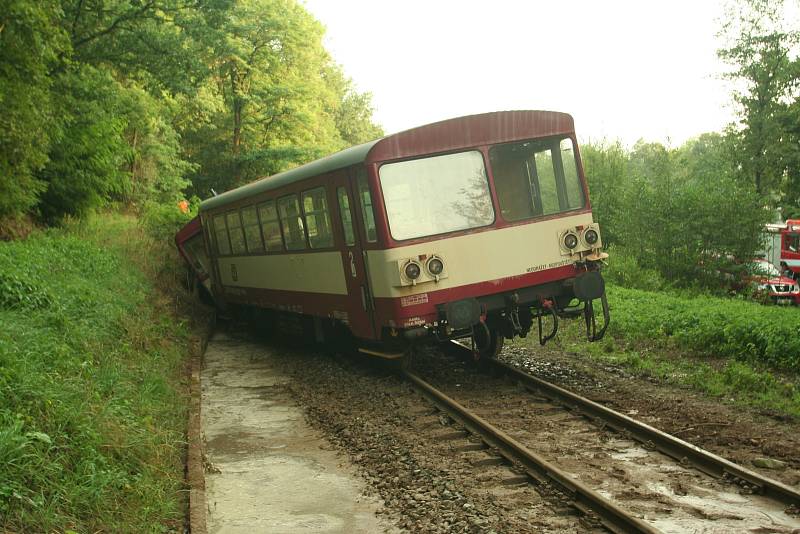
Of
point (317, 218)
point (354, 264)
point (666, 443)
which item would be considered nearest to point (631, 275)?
point (317, 218)

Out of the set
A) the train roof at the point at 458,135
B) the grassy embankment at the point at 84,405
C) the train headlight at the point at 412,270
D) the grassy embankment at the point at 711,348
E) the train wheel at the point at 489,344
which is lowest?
the grassy embankment at the point at 711,348

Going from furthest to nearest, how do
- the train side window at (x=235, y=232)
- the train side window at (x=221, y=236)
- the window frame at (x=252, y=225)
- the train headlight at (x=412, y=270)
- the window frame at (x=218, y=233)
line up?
the train side window at (x=221, y=236)
the window frame at (x=218, y=233)
the train side window at (x=235, y=232)
the window frame at (x=252, y=225)
the train headlight at (x=412, y=270)

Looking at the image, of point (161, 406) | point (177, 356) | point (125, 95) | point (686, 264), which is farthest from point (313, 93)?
Answer: point (161, 406)

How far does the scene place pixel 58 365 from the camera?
305 inches

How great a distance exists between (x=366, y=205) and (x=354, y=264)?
0.92 m

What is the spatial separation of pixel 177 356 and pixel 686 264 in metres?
13.9

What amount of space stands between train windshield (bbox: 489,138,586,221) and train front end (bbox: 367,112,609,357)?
0.04 feet

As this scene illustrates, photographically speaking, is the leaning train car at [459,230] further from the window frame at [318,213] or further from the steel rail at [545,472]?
the steel rail at [545,472]

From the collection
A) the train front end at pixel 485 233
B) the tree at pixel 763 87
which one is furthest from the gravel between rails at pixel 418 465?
the tree at pixel 763 87

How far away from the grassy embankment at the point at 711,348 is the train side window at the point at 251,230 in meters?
5.01

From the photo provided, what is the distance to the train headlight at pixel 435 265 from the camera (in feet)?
30.2

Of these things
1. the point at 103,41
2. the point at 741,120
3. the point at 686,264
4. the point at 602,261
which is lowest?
the point at 686,264

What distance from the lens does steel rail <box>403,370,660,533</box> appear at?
5.00 meters

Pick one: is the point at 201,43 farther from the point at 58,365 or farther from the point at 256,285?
the point at 58,365
